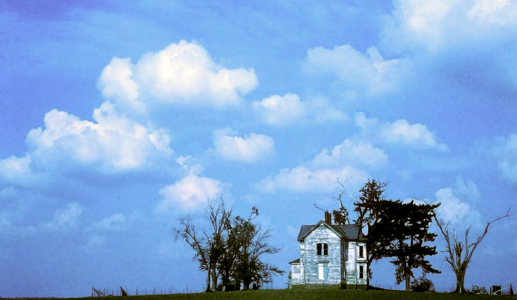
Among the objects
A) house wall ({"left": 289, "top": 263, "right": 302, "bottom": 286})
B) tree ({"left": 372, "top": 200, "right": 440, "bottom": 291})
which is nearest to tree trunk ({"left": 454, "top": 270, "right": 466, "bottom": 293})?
tree ({"left": 372, "top": 200, "right": 440, "bottom": 291})

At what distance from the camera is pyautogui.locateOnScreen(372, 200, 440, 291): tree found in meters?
67.4

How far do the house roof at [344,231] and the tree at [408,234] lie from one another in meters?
Answer: 4.87

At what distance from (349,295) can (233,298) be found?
1101 cm

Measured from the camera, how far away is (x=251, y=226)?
76.6m

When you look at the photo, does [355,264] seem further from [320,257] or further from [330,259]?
[320,257]

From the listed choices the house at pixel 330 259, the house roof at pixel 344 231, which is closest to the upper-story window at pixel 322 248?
the house at pixel 330 259

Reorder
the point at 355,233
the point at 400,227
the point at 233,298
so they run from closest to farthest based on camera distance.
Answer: the point at 233,298 → the point at 400,227 → the point at 355,233

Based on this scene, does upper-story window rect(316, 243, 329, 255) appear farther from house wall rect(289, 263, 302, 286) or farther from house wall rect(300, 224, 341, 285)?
house wall rect(289, 263, 302, 286)

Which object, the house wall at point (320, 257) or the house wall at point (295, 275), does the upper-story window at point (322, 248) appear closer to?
the house wall at point (320, 257)

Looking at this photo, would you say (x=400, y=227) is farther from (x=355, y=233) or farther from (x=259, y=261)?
(x=259, y=261)

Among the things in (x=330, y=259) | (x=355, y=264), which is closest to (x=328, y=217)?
(x=330, y=259)

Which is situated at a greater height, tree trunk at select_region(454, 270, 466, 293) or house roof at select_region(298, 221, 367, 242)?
house roof at select_region(298, 221, 367, 242)

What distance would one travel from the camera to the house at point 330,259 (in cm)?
7038

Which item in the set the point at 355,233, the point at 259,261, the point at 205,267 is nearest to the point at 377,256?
the point at 355,233
